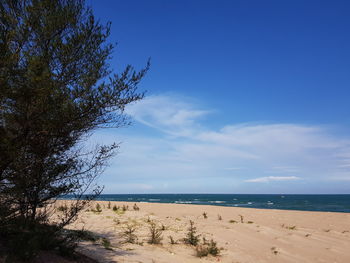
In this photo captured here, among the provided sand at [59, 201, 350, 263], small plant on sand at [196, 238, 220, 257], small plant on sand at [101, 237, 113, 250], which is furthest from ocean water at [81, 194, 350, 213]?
small plant on sand at [196, 238, 220, 257]

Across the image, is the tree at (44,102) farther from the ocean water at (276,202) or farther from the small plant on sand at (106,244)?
the ocean water at (276,202)

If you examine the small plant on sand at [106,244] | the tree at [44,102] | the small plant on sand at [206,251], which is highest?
the tree at [44,102]

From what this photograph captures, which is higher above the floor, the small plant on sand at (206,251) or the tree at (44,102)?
the tree at (44,102)

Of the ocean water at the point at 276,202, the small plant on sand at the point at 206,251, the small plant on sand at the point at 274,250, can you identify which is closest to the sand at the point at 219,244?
the small plant on sand at the point at 274,250

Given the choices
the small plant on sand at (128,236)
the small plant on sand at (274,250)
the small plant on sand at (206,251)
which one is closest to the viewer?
the small plant on sand at (206,251)

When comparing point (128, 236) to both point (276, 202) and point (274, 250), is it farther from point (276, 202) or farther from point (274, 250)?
point (276, 202)

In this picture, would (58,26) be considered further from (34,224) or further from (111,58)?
(34,224)

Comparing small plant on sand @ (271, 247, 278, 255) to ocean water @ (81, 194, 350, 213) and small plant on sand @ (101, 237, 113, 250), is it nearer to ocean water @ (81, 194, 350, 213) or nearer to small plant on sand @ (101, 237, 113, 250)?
small plant on sand @ (101, 237, 113, 250)

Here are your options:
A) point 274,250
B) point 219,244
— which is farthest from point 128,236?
point 274,250

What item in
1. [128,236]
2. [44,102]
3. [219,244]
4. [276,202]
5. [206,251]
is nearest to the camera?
[44,102]

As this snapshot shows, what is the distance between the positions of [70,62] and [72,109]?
46.4 inches

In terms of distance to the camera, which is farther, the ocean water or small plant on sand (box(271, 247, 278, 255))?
the ocean water

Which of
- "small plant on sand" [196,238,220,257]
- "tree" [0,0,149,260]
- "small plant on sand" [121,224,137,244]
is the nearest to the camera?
"tree" [0,0,149,260]

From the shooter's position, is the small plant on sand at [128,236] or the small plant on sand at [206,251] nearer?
the small plant on sand at [206,251]
